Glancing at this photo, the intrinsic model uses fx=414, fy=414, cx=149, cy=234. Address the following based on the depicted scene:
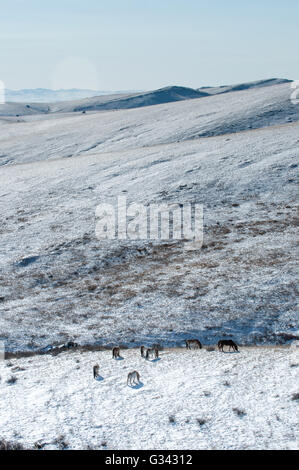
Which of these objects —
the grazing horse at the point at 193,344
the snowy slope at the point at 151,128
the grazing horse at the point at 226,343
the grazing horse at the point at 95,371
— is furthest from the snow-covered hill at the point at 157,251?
the grazing horse at the point at 95,371

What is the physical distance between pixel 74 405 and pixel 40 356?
5.23 meters

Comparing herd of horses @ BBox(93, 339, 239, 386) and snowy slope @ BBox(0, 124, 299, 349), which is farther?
snowy slope @ BBox(0, 124, 299, 349)

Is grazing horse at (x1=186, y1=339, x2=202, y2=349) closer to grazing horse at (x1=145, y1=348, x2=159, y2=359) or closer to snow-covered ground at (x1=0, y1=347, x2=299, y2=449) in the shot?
snow-covered ground at (x1=0, y1=347, x2=299, y2=449)

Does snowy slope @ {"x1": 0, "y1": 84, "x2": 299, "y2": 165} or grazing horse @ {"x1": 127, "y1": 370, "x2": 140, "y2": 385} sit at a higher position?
snowy slope @ {"x1": 0, "y1": 84, "x2": 299, "y2": 165}

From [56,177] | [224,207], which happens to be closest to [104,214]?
[224,207]

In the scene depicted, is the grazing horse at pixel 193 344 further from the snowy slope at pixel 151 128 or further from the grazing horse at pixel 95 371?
the snowy slope at pixel 151 128

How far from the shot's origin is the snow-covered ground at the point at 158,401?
40.7 feet

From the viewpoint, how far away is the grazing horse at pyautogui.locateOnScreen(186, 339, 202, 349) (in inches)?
741

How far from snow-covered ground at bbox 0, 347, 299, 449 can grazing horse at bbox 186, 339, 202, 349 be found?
41 cm

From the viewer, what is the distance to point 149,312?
22.4 meters

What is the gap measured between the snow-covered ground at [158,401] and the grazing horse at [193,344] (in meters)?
0.41

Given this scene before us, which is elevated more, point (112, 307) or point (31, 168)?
point (31, 168)

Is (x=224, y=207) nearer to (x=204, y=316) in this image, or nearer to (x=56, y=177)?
(x=204, y=316)

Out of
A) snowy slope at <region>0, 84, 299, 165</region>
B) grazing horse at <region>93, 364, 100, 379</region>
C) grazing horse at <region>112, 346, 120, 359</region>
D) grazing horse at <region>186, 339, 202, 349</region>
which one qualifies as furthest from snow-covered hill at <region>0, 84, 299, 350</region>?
grazing horse at <region>93, 364, 100, 379</region>
